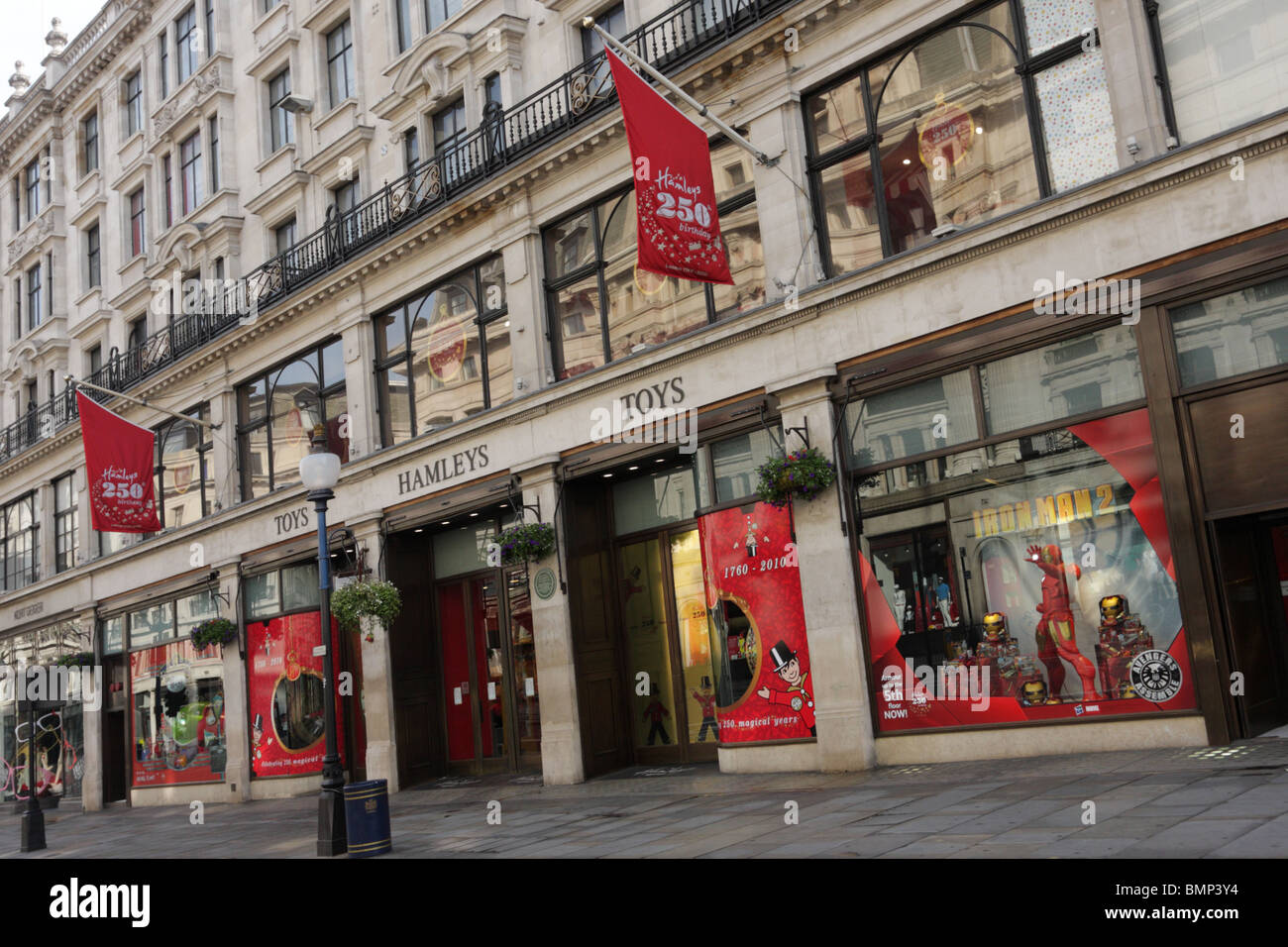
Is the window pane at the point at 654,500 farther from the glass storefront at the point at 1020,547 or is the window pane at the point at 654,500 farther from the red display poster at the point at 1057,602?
the red display poster at the point at 1057,602

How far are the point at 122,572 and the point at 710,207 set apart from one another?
22.9m

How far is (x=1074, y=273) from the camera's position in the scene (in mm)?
13523

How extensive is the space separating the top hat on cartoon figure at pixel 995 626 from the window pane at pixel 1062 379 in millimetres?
2278

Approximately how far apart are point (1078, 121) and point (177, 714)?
24535 mm

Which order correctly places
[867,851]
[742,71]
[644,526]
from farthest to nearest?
[644,526] → [742,71] → [867,851]

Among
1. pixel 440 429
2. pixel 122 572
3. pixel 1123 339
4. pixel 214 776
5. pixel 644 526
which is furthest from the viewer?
pixel 122 572

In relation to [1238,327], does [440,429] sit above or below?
above

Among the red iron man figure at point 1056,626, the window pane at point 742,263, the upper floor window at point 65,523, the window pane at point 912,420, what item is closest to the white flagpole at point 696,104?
the window pane at point 742,263

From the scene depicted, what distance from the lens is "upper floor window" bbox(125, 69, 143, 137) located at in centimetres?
3434

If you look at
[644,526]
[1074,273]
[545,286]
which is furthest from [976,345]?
[545,286]

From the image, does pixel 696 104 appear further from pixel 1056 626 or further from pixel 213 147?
pixel 213 147

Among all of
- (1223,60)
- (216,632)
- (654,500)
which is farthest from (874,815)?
(216,632)

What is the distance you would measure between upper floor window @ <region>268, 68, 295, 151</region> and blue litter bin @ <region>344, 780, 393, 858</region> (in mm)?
19514

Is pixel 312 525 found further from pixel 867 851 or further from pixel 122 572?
pixel 867 851
